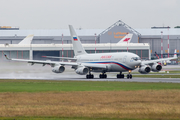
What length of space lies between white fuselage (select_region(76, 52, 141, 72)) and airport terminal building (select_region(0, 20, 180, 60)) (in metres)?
65.0

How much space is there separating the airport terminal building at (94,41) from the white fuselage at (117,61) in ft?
213

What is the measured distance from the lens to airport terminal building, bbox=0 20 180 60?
12925 cm

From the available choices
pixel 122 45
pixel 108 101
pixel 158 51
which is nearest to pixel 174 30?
pixel 158 51

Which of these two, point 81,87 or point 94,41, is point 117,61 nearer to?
point 81,87

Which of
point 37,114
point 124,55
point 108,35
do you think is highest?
point 108,35

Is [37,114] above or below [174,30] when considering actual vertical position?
below

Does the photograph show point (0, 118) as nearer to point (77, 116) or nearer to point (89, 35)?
point (77, 116)

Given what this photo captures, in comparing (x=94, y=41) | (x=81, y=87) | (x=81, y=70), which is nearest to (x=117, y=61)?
(x=81, y=70)

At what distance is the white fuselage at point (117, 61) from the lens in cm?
5678

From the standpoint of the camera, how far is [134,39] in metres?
157

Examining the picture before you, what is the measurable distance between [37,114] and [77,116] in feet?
7.11

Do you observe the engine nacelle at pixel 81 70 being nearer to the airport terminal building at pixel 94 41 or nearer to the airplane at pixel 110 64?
the airplane at pixel 110 64

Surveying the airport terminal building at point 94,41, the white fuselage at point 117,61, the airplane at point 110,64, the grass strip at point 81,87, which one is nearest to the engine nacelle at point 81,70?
the airplane at point 110,64

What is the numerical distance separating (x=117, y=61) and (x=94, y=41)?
10459 cm
